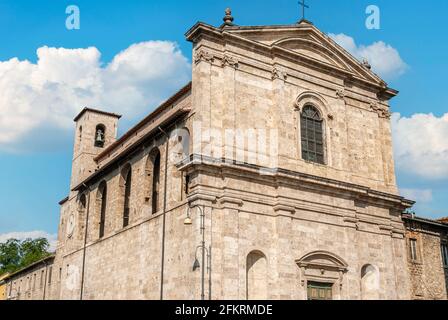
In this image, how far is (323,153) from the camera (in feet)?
76.8

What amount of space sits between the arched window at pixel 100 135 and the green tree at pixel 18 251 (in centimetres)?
3327

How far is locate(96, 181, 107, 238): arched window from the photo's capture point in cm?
2827

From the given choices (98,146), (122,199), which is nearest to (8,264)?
(98,146)

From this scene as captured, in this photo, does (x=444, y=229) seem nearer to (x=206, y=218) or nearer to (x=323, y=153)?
(x=323, y=153)

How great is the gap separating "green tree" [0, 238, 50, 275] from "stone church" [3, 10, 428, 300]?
39.1 metres

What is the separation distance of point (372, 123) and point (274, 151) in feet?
21.9

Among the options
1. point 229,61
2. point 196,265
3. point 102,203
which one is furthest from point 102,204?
point 196,265

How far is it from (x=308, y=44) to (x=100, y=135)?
50.7 ft

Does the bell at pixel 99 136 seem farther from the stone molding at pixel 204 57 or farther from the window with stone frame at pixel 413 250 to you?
the window with stone frame at pixel 413 250

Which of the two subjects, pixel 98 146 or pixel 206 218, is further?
pixel 98 146

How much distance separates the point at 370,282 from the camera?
22969 millimetres

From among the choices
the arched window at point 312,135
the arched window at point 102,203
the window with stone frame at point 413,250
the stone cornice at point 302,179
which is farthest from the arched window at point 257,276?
the arched window at point 102,203

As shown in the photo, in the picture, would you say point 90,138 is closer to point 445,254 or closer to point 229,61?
point 229,61

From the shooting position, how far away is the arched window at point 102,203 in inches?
1113
